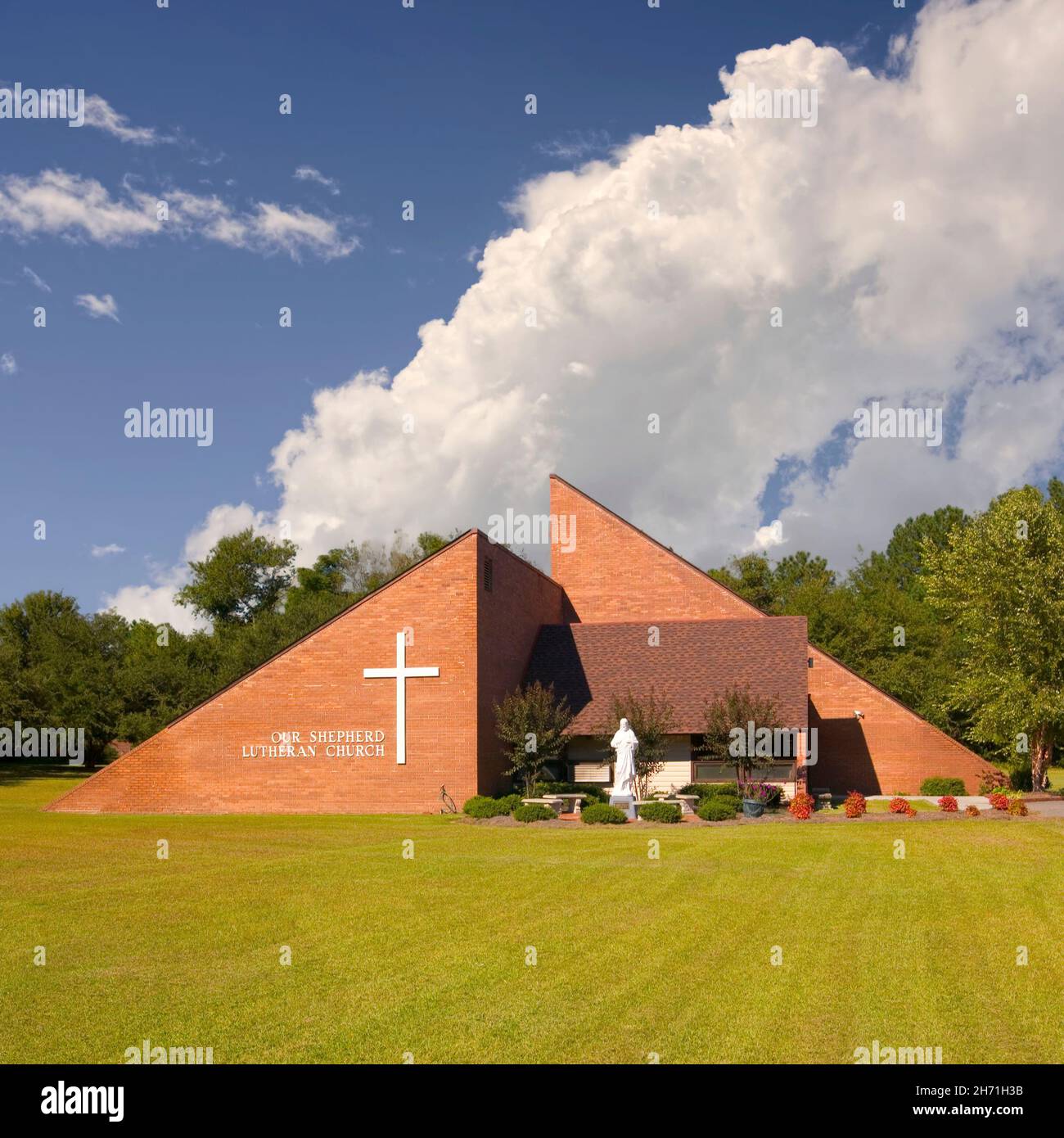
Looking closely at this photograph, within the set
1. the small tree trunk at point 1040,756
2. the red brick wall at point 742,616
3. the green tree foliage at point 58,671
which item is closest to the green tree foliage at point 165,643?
the green tree foliage at point 58,671

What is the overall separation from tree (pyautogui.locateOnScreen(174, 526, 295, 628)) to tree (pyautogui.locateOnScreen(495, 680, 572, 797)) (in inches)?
2219

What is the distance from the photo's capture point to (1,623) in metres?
80.9

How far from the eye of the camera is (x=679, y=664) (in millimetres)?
36906

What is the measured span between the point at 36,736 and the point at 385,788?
3668 centimetres

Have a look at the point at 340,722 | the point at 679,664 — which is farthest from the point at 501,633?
the point at 679,664

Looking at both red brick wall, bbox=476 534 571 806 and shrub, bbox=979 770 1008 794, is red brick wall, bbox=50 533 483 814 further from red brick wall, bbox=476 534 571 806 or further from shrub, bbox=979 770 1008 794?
shrub, bbox=979 770 1008 794

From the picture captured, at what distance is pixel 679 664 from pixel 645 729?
6.44 meters

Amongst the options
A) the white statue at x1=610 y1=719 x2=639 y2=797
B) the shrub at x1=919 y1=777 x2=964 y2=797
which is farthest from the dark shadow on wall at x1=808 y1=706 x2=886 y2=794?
the white statue at x1=610 y1=719 x2=639 y2=797

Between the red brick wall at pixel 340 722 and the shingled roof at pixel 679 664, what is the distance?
546cm

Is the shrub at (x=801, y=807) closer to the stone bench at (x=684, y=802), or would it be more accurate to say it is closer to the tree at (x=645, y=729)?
the stone bench at (x=684, y=802)

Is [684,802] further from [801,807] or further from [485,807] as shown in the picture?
[485,807]

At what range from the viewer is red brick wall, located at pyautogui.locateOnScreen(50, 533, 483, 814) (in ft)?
104
